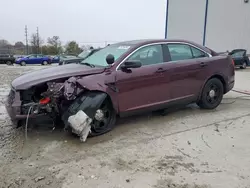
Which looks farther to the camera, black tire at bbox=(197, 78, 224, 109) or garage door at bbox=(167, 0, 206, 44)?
garage door at bbox=(167, 0, 206, 44)

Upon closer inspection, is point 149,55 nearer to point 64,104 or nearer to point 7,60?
point 64,104

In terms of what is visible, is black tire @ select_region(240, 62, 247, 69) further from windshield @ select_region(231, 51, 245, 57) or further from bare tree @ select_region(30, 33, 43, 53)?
bare tree @ select_region(30, 33, 43, 53)

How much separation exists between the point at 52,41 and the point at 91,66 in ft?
168

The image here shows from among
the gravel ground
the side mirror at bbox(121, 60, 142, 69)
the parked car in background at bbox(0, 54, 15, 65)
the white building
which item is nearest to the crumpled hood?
the side mirror at bbox(121, 60, 142, 69)

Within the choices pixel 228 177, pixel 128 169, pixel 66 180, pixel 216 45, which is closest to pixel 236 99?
A: pixel 228 177

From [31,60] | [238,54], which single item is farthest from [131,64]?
[31,60]

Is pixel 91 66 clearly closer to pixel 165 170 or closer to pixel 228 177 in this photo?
pixel 165 170

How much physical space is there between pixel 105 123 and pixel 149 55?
150 cm

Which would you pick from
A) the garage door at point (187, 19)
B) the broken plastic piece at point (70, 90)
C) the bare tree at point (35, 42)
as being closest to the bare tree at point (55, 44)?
the bare tree at point (35, 42)

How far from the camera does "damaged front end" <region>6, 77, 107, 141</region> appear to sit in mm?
3619

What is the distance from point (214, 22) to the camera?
21.8m

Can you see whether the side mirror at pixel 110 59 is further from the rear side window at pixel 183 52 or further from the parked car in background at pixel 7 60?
the parked car in background at pixel 7 60

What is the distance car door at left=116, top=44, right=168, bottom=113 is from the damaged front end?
0.42 m

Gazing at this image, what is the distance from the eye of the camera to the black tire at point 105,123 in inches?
154
